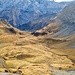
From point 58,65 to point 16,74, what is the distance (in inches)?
1602

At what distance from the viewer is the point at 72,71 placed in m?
160

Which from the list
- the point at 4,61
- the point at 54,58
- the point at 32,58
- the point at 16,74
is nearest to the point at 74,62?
the point at 54,58

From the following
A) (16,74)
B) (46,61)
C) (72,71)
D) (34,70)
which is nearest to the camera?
(16,74)

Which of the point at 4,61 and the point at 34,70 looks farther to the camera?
the point at 4,61

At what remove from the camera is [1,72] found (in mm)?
143000

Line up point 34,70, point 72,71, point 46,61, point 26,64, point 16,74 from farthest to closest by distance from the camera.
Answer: point 46,61 < point 26,64 < point 72,71 < point 34,70 < point 16,74

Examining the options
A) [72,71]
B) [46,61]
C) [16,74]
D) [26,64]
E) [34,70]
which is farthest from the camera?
[46,61]

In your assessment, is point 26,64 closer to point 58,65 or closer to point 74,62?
point 58,65

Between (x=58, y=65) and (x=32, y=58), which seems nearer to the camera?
(x=58, y=65)

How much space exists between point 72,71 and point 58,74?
17283 mm

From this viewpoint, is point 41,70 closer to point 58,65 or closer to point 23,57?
point 58,65

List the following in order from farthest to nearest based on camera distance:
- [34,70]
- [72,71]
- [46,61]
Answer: [46,61] → [72,71] → [34,70]

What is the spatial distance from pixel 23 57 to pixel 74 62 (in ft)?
113

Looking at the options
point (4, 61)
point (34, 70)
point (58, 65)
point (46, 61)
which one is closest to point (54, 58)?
point (46, 61)
